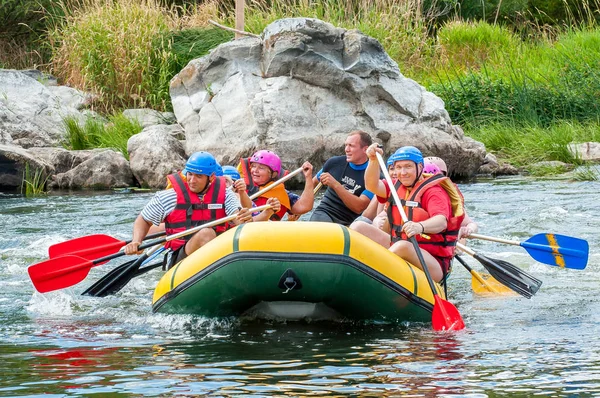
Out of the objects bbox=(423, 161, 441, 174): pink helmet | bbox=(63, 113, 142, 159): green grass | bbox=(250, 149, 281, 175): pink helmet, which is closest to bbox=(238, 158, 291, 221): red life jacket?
bbox=(250, 149, 281, 175): pink helmet

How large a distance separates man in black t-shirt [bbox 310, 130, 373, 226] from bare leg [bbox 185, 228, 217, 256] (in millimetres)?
1202

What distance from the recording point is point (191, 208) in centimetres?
651

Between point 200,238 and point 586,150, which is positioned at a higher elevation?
point 200,238

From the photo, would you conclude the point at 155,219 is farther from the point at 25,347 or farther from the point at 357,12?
the point at 357,12

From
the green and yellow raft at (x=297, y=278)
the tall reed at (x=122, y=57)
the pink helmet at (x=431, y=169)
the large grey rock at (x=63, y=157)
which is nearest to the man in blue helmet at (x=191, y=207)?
the green and yellow raft at (x=297, y=278)

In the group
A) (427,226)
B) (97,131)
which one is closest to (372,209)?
(427,226)

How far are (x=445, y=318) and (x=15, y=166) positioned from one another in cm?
859

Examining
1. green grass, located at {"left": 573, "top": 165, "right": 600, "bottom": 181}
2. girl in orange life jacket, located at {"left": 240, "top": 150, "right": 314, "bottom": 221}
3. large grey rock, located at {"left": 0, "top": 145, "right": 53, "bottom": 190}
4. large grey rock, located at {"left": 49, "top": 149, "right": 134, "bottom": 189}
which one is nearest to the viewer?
girl in orange life jacket, located at {"left": 240, "top": 150, "right": 314, "bottom": 221}

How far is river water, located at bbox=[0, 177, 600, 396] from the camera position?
416 centimetres

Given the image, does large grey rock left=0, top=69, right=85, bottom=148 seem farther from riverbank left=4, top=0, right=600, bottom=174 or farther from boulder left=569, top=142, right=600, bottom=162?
boulder left=569, top=142, right=600, bottom=162

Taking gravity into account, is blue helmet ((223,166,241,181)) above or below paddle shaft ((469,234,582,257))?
above

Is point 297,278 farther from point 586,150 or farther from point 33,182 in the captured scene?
point 586,150

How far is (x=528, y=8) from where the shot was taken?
20.6m

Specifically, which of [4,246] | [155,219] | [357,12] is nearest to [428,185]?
[155,219]
